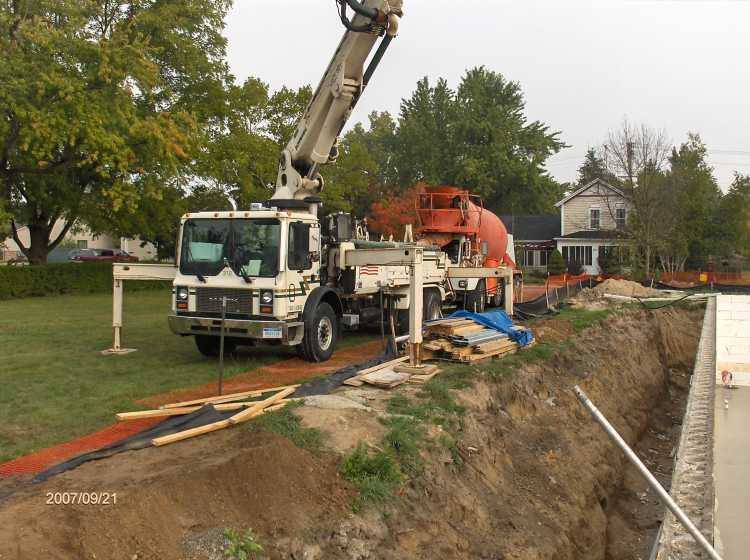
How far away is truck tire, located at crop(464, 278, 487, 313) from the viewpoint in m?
17.4

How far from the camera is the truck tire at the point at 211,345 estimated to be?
36.7ft

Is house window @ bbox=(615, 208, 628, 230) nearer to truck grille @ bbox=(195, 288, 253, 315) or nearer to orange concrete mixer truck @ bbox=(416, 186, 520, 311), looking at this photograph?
orange concrete mixer truck @ bbox=(416, 186, 520, 311)

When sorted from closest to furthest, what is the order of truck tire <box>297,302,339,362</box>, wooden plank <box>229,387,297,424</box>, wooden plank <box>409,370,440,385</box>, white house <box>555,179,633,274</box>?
wooden plank <box>229,387,297,424</box> < wooden plank <box>409,370,440,385</box> < truck tire <box>297,302,339,362</box> < white house <box>555,179,633,274</box>

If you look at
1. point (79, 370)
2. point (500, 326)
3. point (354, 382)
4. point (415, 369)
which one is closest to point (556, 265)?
point (500, 326)

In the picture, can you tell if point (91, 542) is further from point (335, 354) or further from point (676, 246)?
point (676, 246)

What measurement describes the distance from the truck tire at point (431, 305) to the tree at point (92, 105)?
11174 millimetres

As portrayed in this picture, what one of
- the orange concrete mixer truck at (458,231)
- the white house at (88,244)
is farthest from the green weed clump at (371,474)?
the white house at (88,244)

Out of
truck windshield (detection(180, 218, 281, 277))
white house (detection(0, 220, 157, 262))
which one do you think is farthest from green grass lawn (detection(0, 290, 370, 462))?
white house (detection(0, 220, 157, 262))

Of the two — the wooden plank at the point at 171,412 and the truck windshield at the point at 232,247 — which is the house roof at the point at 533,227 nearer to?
the truck windshield at the point at 232,247

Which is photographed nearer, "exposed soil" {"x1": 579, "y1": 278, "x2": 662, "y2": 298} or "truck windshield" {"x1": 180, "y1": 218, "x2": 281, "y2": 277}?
"truck windshield" {"x1": 180, "y1": 218, "x2": 281, "y2": 277}

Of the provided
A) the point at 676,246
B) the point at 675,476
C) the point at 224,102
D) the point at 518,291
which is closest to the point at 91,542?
the point at 675,476

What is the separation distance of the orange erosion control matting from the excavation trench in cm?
91

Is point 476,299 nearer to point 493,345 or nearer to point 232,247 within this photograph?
point 493,345

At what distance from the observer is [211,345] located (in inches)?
445
